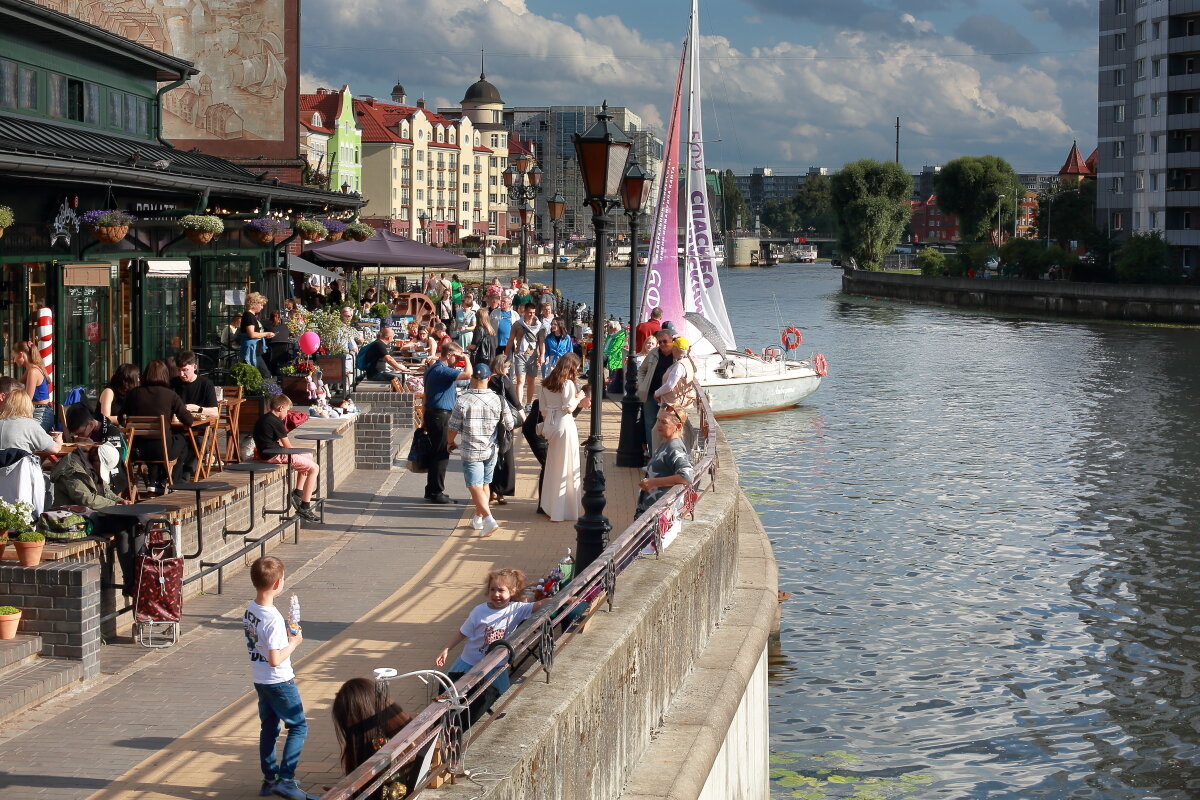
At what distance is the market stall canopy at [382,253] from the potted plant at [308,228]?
5749 millimetres

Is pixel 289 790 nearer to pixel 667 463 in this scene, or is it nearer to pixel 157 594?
pixel 157 594

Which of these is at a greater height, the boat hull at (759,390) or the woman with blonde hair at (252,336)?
the woman with blonde hair at (252,336)

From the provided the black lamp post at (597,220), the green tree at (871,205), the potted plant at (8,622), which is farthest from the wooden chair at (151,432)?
the green tree at (871,205)

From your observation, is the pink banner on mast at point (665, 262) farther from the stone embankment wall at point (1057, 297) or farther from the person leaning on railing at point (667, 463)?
the stone embankment wall at point (1057, 297)

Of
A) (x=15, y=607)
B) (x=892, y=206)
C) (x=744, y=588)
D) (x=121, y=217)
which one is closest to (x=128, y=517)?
(x=15, y=607)

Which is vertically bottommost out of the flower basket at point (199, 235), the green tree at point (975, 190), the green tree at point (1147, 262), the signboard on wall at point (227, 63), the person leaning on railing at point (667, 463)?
the person leaning on railing at point (667, 463)

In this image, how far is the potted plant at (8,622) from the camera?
8883 mm

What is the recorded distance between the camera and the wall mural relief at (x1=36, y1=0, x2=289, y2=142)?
32531mm

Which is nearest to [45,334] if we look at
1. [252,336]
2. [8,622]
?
[252,336]

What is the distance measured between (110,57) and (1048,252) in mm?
85624

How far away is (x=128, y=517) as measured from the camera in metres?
9.93

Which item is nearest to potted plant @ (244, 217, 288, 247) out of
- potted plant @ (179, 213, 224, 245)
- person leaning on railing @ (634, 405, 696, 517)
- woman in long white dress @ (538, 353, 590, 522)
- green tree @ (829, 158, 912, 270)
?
potted plant @ (179, 213, 224, 245)

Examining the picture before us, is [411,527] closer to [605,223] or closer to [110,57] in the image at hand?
[605,223]

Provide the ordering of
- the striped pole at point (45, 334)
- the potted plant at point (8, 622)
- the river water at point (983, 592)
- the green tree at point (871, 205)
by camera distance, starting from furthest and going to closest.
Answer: the green tree at point (871, 205) → the striped pole at point (45, 334) → the river water at point (983, 592) → the potted plant at point (8, 622)
